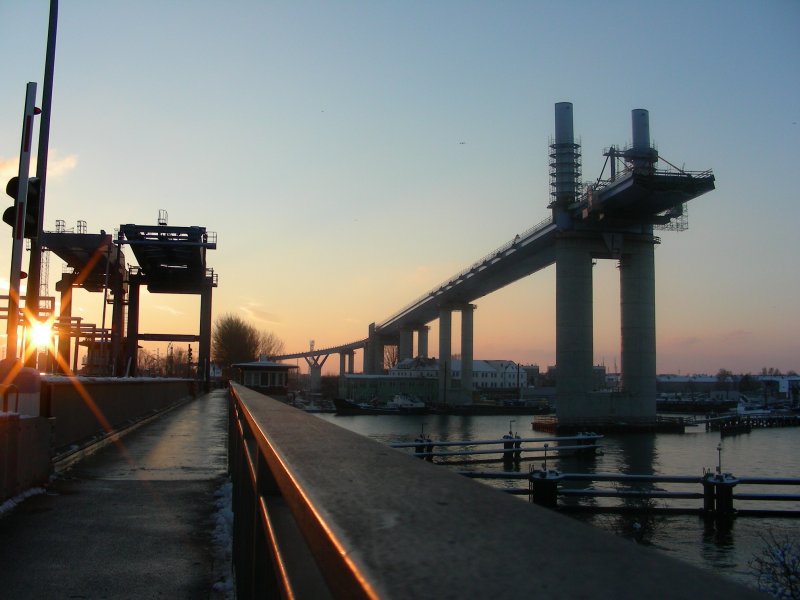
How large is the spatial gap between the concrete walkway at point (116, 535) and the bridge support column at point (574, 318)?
5687cm

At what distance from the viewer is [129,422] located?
17359mm

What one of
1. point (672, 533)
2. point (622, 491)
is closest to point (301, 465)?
point (672, 533)

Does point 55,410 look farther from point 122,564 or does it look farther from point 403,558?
point 403,558

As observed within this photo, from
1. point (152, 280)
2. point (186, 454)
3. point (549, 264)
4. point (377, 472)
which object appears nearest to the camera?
point (377, 472)

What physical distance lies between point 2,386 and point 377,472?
618 cm

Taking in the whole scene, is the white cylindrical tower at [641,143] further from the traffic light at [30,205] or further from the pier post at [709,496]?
the traffic light at [30,205]

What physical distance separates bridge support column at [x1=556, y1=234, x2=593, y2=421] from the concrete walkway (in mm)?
56868

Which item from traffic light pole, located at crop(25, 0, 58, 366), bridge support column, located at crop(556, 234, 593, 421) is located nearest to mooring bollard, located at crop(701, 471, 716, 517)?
traffic light pole, located at crop(25, 0, 58, 366)

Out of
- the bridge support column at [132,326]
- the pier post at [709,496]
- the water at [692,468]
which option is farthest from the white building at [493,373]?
the pier post at [709,496]

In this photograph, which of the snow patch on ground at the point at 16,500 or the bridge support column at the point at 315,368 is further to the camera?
the bridge support column at the point at 315,368

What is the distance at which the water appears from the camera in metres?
19.1

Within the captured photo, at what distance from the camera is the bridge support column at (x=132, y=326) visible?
47.3 meters

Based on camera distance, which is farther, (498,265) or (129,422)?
(498,265)

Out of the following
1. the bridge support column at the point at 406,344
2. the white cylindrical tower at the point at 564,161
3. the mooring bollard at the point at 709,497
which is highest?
the white cylindrical tower at the point at 564,161
